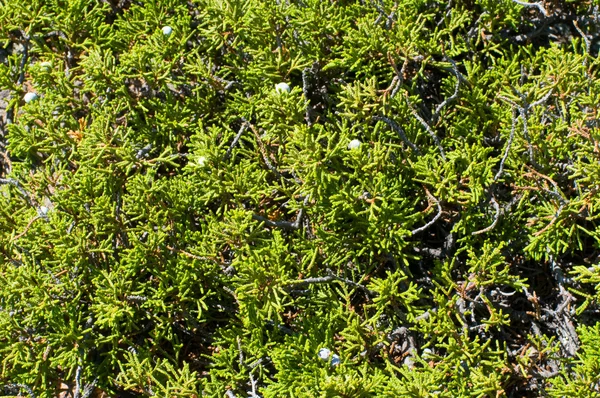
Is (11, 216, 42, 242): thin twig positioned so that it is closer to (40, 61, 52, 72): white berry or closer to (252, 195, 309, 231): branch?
(40, 61, 52, 72): white berry

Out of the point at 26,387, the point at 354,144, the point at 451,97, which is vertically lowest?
the point at 26,387

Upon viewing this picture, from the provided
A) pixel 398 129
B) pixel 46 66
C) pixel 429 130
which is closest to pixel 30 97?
pixel 46 66

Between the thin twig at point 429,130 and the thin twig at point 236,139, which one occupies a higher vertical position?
the thin twig at point 429,130

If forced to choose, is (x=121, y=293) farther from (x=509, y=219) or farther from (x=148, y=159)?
(x=509, y=219)

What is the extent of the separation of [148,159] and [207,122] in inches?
11.3

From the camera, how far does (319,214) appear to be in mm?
2441

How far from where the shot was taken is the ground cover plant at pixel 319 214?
2.24 meters

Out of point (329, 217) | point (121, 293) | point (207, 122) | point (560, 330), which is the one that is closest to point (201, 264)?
point (121, 293)

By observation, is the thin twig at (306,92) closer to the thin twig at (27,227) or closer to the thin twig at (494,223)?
the thin twig at (494,223)

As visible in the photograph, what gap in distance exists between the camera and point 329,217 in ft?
7.55

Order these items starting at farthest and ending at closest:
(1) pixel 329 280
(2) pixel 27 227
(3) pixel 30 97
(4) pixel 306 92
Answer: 1. (3) pixel 30 97
2. (4) pixel 306 92
3. (2) pixel 27 227
4. (1) pixel 329 280

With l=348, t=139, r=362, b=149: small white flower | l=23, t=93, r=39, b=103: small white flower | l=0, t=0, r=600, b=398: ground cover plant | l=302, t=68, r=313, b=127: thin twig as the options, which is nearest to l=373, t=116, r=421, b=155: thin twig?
l=0, t=0, r=600, b=398: ground cover plant

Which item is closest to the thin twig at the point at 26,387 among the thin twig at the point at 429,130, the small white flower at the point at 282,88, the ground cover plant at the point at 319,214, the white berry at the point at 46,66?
the ground cover plant at the point at 319,214

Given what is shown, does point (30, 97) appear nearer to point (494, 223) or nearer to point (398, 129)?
point (398, 129)
